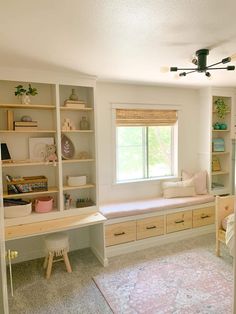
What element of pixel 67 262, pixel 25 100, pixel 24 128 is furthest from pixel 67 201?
pixel 25 100

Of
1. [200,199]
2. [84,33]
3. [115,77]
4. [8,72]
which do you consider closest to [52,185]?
[8,72]

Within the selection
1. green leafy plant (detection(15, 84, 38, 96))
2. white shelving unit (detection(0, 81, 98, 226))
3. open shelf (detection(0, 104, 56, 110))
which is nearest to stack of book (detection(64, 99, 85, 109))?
white shelving unit (detection(0, 81, 98, 226))

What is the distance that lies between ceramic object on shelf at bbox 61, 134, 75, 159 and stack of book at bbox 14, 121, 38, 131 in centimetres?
40

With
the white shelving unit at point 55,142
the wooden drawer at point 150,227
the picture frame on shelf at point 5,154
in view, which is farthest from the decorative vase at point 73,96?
the wooden drawer at point 150,227

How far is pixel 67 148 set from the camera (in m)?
3.15

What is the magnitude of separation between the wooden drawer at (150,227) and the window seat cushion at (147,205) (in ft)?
0.44

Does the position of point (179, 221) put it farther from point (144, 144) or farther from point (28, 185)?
point (28, 185)

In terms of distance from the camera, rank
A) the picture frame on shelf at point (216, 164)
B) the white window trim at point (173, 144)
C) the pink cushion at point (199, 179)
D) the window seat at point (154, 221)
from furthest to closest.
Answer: the picture frame on shelf at point (216, 164), the pink cushion at point (199, 179), the white window trim at point (173, 144), the window seat at point (154, 221)

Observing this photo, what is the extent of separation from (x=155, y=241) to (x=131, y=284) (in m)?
0.98

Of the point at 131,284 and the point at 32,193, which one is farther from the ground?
the point at 32,193

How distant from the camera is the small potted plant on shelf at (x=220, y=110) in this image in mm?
4109

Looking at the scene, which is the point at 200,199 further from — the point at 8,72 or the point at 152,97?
the point at 8,72

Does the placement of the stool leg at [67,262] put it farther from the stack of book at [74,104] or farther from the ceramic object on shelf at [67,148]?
the stack of book at [74,104]

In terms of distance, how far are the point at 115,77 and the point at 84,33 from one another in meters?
1.43
